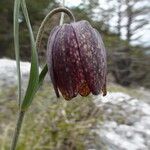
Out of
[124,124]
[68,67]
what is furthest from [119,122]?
[68,67]

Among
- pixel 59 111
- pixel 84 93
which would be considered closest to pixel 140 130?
pixel 59 111

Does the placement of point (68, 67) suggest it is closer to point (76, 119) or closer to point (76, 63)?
point (76, 63)

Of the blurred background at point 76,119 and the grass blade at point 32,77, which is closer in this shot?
the grass blade at point 32,77

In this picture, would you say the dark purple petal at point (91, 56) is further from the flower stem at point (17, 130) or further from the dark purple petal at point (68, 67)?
the flower stem at point (17, 130)

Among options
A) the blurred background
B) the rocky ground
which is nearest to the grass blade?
the blurred background

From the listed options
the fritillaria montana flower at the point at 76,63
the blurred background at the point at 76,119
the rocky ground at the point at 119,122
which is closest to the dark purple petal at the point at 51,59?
the fritillaria montana flower at the point at 76,63
